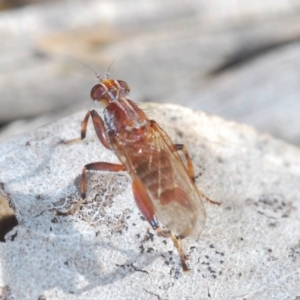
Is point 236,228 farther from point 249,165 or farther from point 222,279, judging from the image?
point 249,165

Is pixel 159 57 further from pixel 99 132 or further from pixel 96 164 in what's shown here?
→ pixel 96 164

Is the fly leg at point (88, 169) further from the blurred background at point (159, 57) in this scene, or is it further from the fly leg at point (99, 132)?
the blurred background at point (159, 57)

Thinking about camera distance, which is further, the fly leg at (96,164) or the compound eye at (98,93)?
the compound eye at (98,93)

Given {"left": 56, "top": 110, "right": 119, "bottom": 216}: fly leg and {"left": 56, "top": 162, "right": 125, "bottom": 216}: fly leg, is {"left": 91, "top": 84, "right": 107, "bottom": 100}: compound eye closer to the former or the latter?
{"left": 56, "top": 110, "right": 119, "bottom": 216}: fly leg

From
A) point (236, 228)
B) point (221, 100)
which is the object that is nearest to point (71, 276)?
point (236, 228)

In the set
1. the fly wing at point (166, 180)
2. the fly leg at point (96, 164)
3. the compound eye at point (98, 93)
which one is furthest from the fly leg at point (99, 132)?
the compound eye at point (98, 93)

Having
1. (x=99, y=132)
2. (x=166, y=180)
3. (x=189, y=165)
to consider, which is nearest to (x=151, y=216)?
(x=166, y=180)
